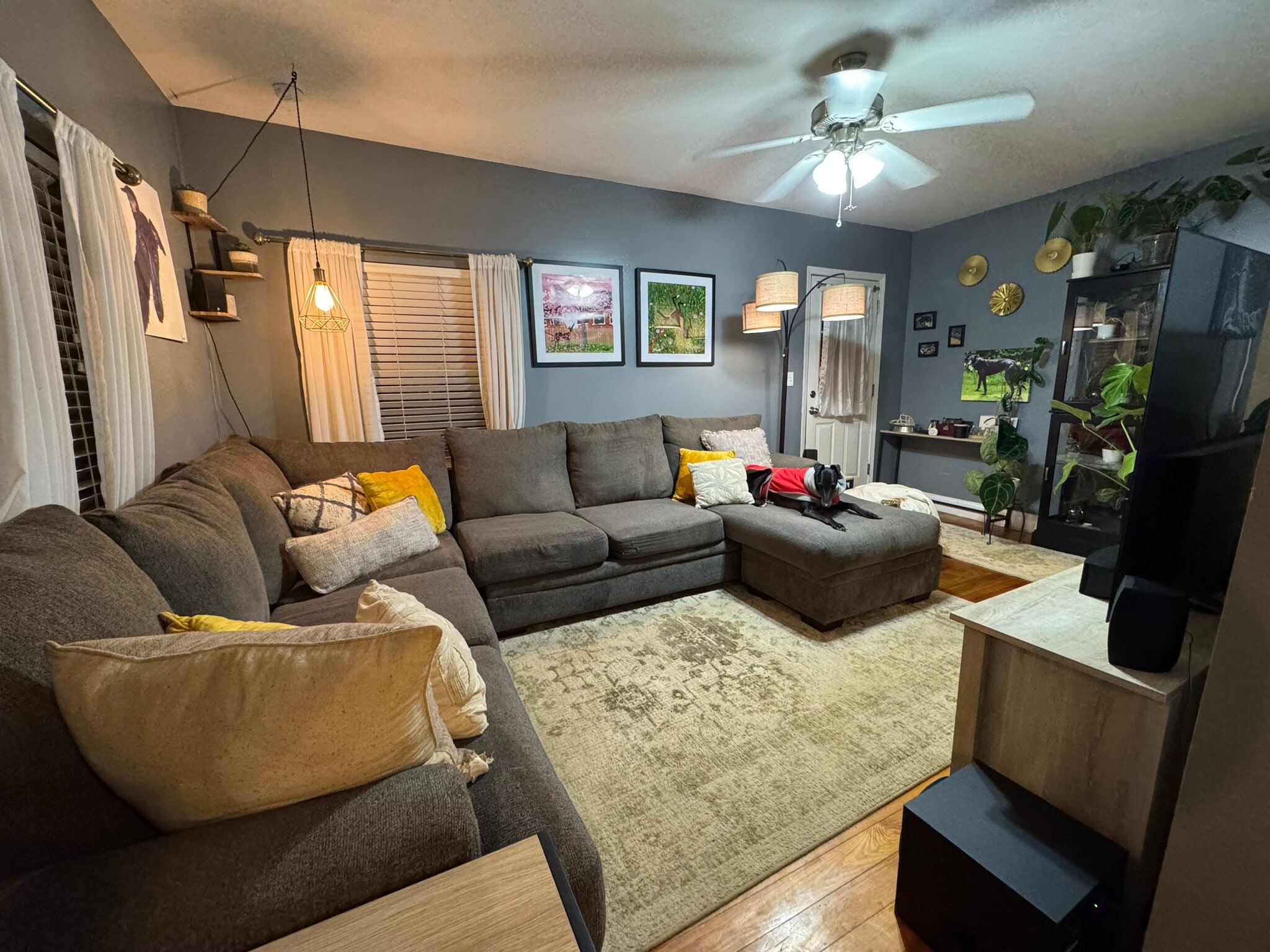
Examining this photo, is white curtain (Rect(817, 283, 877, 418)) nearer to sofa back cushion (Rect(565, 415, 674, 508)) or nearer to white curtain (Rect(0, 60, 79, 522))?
sofa back cushion (Rect(565, 415, 674, 508))

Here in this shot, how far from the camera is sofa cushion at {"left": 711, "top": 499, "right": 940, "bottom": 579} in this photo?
231cm

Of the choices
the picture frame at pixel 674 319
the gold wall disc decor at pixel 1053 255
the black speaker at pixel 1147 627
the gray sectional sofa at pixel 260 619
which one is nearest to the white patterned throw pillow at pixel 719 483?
the gray sectional sofa at pixel 260 619

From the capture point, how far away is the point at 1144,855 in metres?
0.99

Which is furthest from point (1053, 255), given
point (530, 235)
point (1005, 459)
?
point (530, 235)

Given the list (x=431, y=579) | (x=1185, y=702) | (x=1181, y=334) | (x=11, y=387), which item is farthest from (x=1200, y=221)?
Result: (x=11, y=387)

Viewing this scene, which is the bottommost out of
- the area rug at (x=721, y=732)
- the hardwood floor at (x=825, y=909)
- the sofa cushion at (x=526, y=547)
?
the hardwood floor at (x=825, y=909)

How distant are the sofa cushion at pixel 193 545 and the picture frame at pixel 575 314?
2098 mm

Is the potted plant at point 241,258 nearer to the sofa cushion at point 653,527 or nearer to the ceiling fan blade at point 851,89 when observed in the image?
the sofa cushion at point 653,527

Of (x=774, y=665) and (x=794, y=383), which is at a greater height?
(x=794, y=383)

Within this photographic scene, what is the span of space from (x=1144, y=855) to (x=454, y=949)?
1328 millimetres

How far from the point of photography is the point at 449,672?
1.03 meters

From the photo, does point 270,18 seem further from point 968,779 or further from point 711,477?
point 968,779

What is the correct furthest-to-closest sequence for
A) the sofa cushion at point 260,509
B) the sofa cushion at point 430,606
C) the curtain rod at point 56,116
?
the sofa cushion at point 260,509 < the sofa cushion at point 430,606 < the curtain rod at point 56,116

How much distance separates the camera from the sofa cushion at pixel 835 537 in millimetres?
2314
